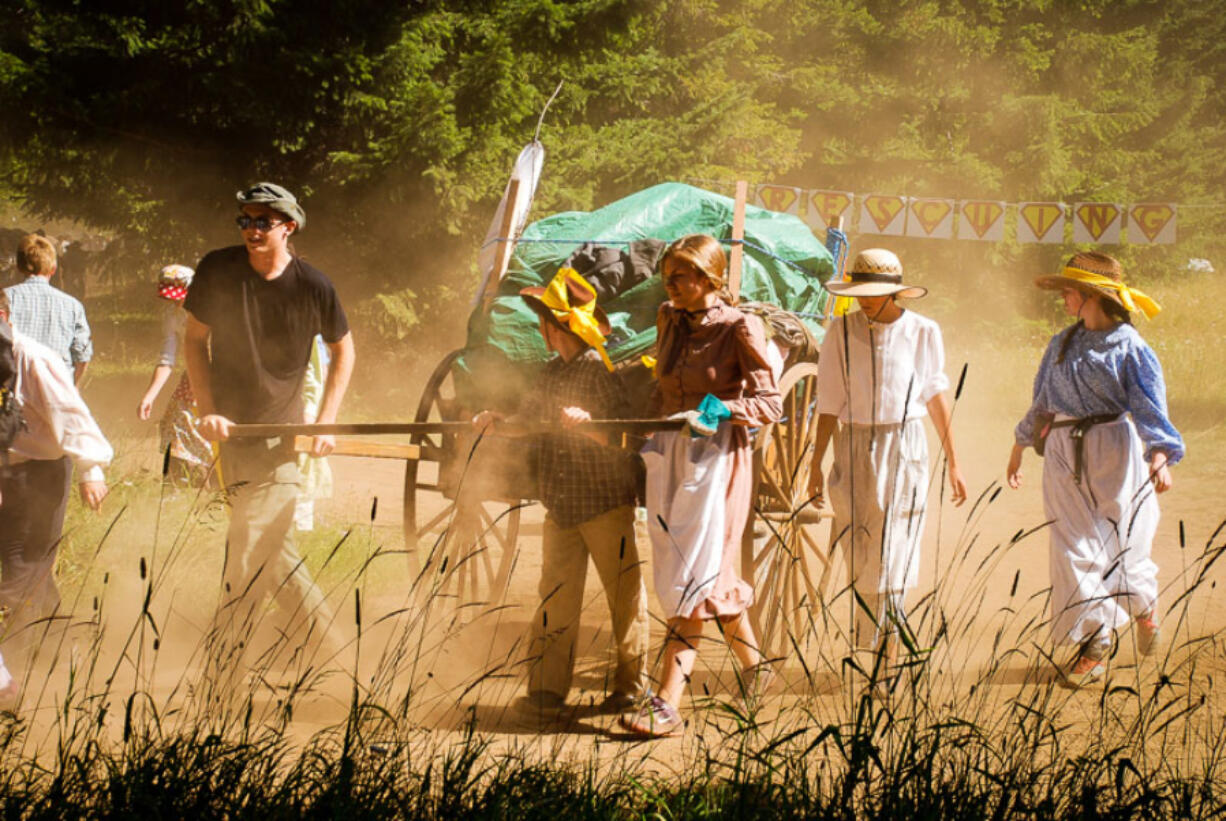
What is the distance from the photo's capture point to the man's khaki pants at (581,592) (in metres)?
4.73

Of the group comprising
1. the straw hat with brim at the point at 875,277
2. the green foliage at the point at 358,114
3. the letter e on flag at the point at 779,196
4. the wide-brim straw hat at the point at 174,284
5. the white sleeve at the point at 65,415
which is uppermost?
the letter e on flag at the point at 779,196

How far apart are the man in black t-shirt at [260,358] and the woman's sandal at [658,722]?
1292 mm

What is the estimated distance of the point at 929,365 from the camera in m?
5.23

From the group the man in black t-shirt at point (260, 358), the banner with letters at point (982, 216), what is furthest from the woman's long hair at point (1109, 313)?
the banner with letters at point (982, 216)

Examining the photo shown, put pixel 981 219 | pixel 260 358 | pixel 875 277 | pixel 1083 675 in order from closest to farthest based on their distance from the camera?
pixel 260 358 → pixel 875 277 → pixel 1083 675 → pixel 981 219

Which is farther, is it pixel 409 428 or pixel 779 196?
pixel 779 196

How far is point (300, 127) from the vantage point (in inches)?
488

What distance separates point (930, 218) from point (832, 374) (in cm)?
1378

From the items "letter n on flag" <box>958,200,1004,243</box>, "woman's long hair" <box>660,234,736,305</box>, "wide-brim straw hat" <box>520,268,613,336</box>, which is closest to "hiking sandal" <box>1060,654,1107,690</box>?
"woman's long hair" <box>660,234,736,305</box>

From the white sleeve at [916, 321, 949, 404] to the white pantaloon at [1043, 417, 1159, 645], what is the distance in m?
0.80

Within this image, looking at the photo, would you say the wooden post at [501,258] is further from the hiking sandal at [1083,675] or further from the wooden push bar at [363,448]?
the hiking sandal at [1083,675]

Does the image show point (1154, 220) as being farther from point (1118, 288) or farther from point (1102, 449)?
point (1102, 449)

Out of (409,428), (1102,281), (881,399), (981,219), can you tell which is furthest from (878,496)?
(981,219)

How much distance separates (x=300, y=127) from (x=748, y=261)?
26.1 ft
